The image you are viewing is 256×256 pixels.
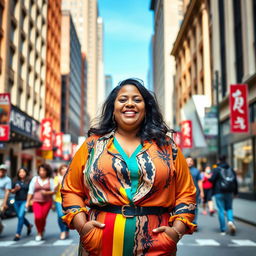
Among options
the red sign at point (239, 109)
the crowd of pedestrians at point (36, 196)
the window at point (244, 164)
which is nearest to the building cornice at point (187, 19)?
the window at point (244, 164)

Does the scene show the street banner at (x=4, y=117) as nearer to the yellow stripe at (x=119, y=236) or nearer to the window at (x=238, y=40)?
the window at (x=238, y=40)

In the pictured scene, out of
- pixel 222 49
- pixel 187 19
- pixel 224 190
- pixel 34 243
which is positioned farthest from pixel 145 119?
pixel 187 19

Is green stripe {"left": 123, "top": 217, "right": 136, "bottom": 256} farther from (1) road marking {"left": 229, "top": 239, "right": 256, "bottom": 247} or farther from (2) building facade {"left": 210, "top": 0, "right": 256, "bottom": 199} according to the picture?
(2) building facade {"left": 210, "top": 0, "right": 256, "bottom": 199}

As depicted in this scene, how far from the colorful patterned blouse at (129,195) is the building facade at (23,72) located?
22.9 meters

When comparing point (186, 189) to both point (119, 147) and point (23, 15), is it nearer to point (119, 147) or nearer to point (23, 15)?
point (119, 147)

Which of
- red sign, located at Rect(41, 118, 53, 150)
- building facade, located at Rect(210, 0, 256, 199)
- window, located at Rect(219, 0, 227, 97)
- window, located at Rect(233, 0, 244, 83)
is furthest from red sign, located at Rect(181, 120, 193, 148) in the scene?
red sign, located at Rect(41, 118, 53, 150)

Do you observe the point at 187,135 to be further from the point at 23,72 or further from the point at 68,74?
the point at 68,74

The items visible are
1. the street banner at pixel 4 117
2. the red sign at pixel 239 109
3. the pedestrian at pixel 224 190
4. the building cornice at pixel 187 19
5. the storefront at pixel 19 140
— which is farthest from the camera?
the building cornice at pixel 187 19

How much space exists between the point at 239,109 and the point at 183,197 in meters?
19.3

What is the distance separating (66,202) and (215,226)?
975cm

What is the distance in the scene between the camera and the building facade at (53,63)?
46.0 m

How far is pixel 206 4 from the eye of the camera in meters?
38.0

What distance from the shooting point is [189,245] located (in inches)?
328

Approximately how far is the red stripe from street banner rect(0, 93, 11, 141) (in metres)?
A: 18.7
